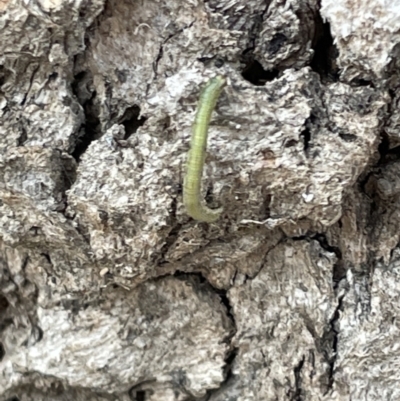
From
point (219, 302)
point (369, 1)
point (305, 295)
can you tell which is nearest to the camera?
point (369, 1)

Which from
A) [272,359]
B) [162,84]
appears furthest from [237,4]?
[272,359]

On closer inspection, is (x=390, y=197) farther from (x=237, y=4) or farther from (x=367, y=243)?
(x=237, y=4)

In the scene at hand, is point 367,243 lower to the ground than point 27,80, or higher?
lower
